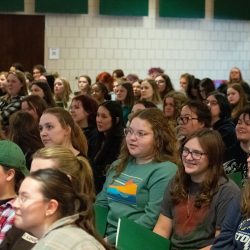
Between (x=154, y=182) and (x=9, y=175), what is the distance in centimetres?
93

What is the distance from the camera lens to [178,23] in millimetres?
13117

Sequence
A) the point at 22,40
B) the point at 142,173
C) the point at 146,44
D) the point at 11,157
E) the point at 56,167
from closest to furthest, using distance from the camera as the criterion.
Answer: the point at 56,167, the point at 11,157, the point at 142,173, the point at 22,40, the point at 146,44

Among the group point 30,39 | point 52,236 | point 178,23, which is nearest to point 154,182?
point 52,236

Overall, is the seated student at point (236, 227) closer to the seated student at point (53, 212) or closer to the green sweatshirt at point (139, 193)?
the green sweatshirt at point (139, 193)

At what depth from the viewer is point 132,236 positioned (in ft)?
10.8

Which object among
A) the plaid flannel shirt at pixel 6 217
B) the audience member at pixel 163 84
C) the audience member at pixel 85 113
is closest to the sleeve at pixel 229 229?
the plaid flannel shirt at pixel 6 217

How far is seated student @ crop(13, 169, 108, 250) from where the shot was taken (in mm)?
2203

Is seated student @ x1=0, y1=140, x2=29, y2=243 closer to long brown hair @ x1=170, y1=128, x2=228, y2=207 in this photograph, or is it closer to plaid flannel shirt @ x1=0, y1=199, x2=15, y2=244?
plaid flannel shirt @ x1=0, y1=199, x2=15, y2=244

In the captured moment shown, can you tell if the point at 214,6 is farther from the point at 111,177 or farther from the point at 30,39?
the point at 111,177

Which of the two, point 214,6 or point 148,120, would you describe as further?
point 214,6

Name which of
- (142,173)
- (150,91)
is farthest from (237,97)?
(142,173)

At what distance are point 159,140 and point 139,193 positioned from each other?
40 centimetres

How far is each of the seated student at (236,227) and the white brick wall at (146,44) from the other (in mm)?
9412

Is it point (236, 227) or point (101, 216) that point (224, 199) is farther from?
point (101, 216)
